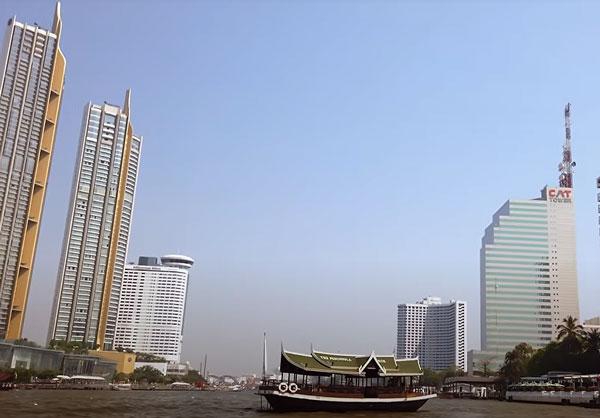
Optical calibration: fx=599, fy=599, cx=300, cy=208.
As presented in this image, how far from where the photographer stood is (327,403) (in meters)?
55.6

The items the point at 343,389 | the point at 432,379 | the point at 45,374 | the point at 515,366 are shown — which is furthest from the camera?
the point at 432,379

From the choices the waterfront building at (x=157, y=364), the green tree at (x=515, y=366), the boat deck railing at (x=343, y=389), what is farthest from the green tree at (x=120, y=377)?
the boat deck railing at (x=343, y=389)

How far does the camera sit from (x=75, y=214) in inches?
5881

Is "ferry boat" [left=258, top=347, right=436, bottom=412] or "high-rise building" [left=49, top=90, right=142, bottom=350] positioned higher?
"high-rise building" [left=49, top=90, right=142, bottom=350]

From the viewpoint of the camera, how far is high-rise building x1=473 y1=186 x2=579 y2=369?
604ft

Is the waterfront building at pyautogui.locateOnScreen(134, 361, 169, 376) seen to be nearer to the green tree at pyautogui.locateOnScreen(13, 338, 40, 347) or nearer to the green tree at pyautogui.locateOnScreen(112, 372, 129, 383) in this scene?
the green tree at pyautogui.locateOnScreen(112, 372, 129, 383)

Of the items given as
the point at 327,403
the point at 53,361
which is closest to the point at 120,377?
the point at 53,361

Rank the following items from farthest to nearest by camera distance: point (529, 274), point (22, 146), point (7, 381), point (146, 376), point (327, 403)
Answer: point (529, 274)
point (146, 376)
point (22, 146)
point (7, 381)
point (327, 403)

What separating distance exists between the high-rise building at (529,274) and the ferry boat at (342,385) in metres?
132

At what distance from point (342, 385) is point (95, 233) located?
108653 mm

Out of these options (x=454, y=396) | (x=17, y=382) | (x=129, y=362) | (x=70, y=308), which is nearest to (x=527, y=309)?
(x=454, y=396)

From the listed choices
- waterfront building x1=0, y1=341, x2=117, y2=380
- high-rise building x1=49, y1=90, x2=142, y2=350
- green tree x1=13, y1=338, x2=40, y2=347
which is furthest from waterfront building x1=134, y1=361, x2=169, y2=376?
green tree x1=13, y1=338, x2=40, y2=347

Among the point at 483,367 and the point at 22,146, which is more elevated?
the point at 22,146

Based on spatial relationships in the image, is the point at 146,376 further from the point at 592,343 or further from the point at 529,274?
the point at 529,274
